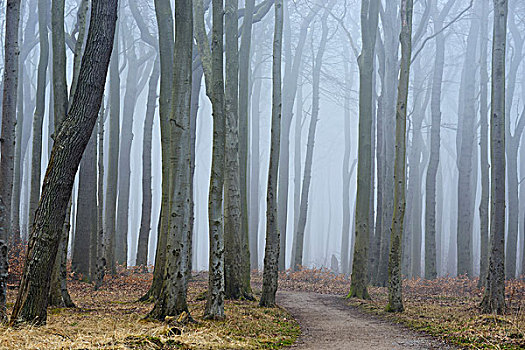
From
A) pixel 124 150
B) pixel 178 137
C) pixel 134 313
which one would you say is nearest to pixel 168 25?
pixel 178 137

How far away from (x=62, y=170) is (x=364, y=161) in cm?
1012

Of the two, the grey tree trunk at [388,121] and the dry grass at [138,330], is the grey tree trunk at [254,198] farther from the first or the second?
the dry grass at [138,330]

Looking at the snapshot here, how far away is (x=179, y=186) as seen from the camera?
8750mm

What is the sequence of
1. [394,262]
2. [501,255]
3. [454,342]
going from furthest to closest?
[394,262] < [501,255] < [454,342]

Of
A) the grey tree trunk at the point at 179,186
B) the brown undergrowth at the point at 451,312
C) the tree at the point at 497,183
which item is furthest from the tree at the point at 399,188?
the grey tree trunk at the point at 179,186

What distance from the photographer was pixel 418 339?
8.27 m

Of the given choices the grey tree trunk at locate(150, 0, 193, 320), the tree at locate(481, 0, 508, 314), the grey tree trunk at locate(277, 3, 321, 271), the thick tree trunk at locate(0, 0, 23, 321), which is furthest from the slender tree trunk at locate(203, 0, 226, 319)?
the grey tree trunk at locate(277, 3, 321, 271)

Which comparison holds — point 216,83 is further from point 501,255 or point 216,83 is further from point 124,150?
point 124,150

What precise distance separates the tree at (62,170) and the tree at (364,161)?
9503 mm

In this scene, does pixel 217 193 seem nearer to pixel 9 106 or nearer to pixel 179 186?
pixel 179 186

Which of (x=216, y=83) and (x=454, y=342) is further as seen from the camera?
(x=216, y=83)

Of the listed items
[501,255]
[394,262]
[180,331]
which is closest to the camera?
[180,331]

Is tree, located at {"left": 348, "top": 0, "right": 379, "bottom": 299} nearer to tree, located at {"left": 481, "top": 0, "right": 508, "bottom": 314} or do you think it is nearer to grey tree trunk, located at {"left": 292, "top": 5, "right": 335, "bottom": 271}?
tree, located at {"left": 481, "top": 0, "right": 508, "bottom": 314}

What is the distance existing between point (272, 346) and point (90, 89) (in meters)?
4.37
